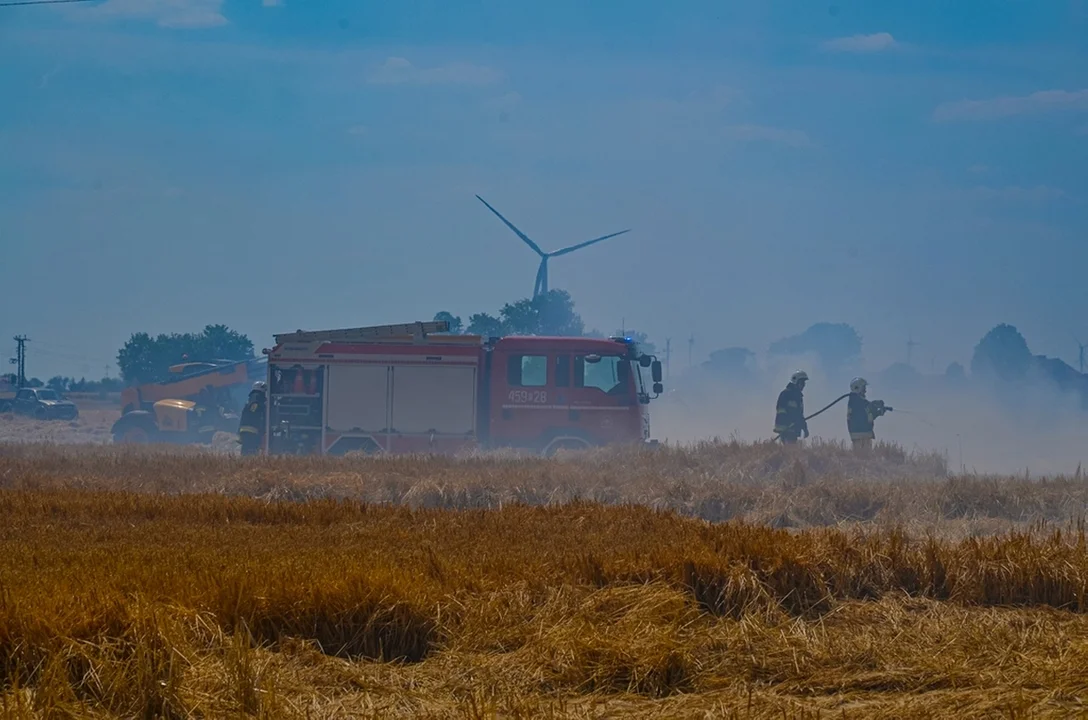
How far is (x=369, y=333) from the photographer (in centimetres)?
2788

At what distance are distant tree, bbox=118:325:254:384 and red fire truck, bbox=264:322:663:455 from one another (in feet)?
145

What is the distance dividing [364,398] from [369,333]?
5.33 feet

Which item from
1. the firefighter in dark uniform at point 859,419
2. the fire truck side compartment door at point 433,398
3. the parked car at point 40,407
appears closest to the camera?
the firefighter in dark uniform at point 859,419

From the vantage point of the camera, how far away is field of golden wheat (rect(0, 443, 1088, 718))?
6191 mm

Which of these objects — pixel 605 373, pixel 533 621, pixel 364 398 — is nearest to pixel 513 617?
pixel 533 621

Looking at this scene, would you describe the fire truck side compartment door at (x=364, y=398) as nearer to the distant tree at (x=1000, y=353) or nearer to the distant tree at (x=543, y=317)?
the distant tree at (x=543, y=317)

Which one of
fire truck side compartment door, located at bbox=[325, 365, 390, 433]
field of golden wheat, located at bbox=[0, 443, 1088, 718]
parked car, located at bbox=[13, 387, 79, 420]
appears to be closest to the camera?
field of golden wheat, located at bbox=[0, 443, 1088, 718]

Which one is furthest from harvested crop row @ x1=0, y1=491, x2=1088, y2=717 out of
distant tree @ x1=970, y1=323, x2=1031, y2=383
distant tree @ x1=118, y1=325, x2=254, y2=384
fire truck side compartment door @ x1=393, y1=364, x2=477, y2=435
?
distant tree @ x1=970, y1=323, x2=1031, y2=383

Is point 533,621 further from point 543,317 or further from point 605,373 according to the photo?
point 543,317

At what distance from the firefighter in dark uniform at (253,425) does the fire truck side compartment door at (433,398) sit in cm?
311

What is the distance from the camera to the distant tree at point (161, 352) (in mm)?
71062

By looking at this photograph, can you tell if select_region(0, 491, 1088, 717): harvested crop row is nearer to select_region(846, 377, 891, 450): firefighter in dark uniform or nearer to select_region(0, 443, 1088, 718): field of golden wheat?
select_region(0, 443, 1088, 718): field of golden wheat

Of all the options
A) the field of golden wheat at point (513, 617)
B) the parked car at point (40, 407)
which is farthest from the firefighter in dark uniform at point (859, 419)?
the parked car at point (40, 407)

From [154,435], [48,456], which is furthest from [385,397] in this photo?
[154,435]
